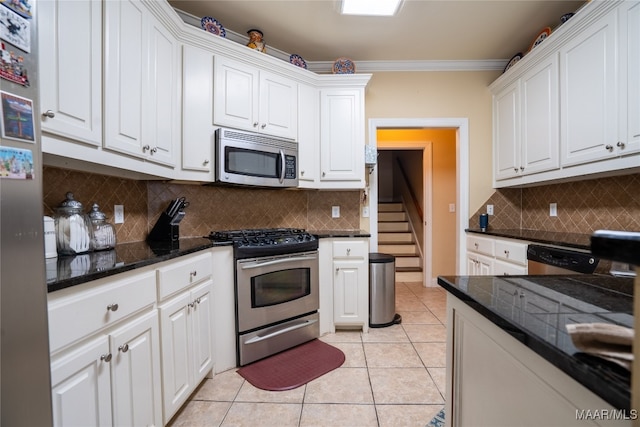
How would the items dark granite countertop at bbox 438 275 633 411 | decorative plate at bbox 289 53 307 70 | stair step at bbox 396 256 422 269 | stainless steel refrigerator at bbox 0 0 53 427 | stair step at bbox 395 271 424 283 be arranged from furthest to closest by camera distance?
stair step at bbox 396 256 422 269
stair step at bbox 395 271 424 283
decorative plate at bbox 289 53 307 70
stainless steel refrigerator at bbox 0 0 53 427
dark granite countertop at bbox 438 275 633 411

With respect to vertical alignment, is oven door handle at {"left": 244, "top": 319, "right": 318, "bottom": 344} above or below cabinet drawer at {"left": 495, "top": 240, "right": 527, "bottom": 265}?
below

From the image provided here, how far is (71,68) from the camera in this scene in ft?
3.75

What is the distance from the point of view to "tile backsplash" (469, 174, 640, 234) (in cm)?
199

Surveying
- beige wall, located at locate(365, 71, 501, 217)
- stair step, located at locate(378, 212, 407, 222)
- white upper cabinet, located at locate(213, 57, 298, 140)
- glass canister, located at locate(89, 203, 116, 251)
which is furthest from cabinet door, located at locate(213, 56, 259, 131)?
stair step, located at locate(378, 212, 407, 222)

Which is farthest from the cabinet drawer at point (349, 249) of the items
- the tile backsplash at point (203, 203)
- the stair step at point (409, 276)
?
the stair step at point (409, 276)

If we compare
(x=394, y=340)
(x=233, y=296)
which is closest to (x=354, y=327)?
(x=394, y=340)

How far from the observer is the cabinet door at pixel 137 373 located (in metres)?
1.07

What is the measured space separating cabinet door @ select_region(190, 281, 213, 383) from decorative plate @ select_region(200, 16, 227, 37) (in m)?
1.96

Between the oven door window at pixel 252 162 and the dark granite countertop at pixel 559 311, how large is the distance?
1.73m

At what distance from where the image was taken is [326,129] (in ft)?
8.75

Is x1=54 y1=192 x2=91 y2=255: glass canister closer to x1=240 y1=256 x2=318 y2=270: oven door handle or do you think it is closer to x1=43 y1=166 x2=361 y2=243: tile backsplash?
x1=43 y1=166 x2=361 y2=243: tile backsplash

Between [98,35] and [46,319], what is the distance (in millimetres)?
1246

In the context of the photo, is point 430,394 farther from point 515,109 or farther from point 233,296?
point 515,109

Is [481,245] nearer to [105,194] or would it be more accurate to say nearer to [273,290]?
[273,290]
